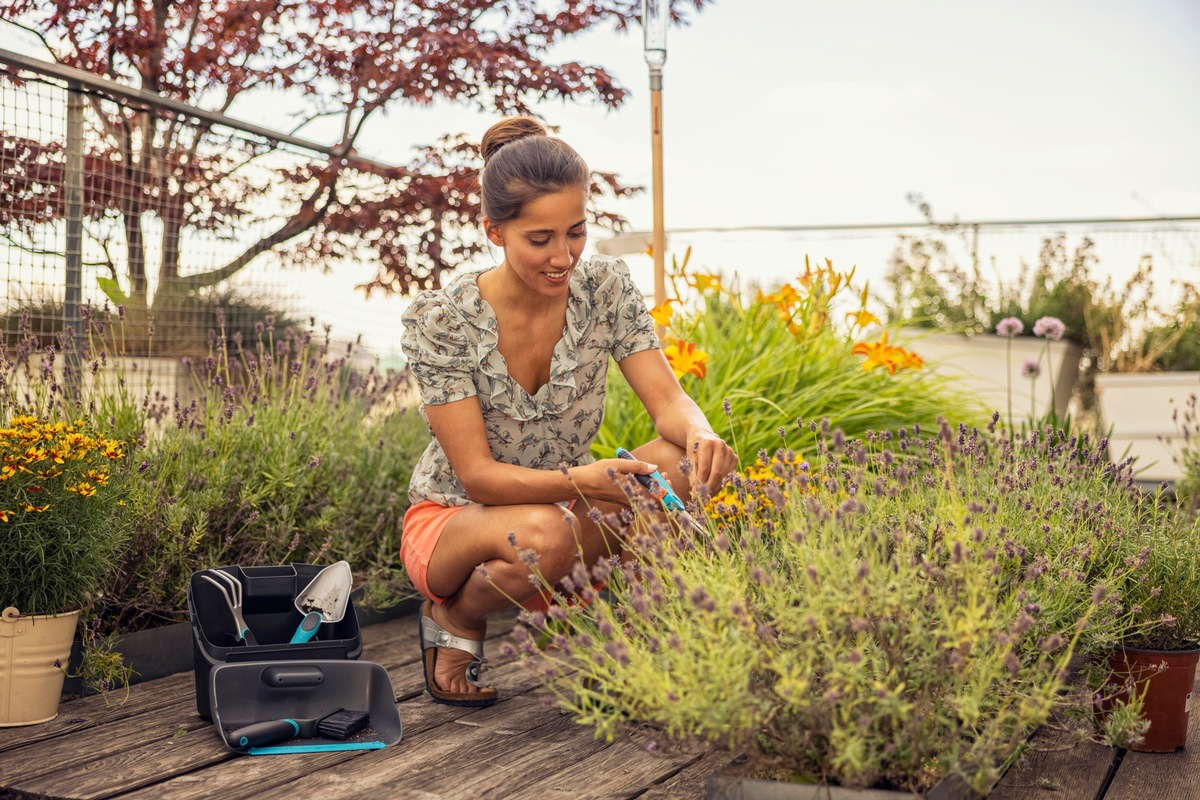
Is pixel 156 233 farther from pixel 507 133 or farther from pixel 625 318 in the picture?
pixel 625 318

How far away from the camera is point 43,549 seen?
2.10 m

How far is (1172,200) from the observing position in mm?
7082

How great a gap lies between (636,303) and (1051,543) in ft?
3.66

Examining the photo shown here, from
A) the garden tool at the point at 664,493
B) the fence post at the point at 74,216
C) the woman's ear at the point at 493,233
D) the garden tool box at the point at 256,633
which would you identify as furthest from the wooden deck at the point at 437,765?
the fence post at the point at 74,216

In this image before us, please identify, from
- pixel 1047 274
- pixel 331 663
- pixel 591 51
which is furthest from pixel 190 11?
pixel 1047 274

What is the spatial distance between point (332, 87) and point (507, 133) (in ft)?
9.94

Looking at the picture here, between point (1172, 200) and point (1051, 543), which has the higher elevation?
point (1172, 200)

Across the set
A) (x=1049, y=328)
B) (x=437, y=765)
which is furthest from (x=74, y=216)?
(x=1049, y=328)

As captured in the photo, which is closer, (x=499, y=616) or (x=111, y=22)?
(x=499, y=616)

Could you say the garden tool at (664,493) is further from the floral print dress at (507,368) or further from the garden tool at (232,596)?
the garden tool at (232,596)

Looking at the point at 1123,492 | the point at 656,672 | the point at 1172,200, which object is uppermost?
the point at 1172,200

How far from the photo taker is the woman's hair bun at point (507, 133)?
7.82 ft

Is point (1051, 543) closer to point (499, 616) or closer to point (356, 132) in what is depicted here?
point (499, 616)

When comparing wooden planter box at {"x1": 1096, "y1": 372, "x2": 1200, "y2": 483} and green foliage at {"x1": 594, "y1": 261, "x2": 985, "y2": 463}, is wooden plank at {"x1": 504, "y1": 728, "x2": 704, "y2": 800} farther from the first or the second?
wooden planter box at {"x1": 1096, "y1": 372, "x2": 1200, "y2": 483}
